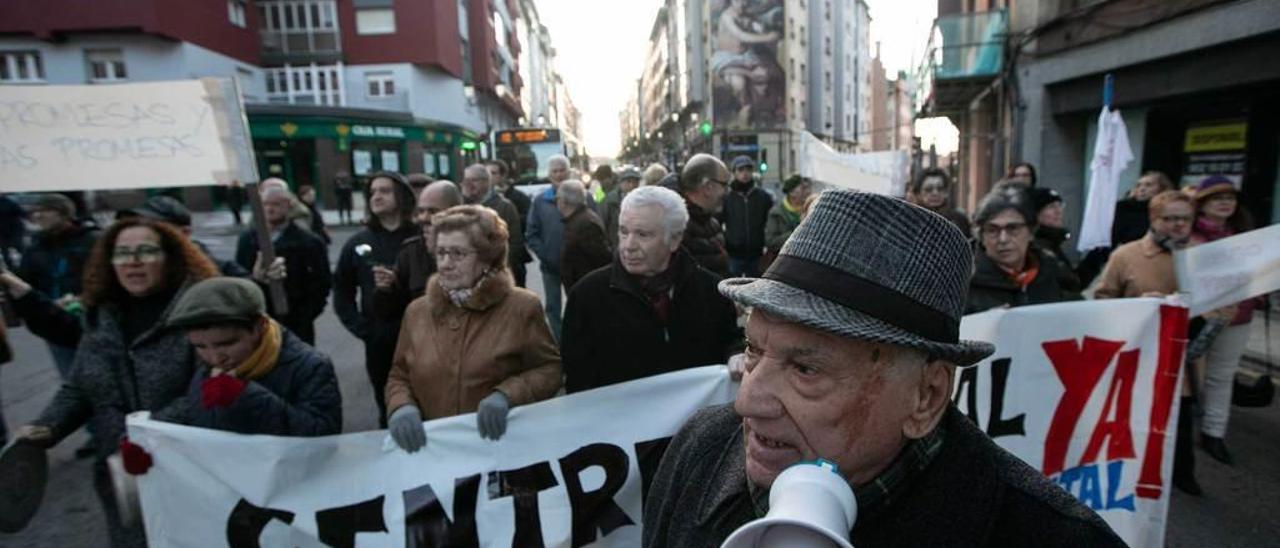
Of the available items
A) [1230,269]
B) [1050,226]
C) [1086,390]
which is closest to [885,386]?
[1086,390]

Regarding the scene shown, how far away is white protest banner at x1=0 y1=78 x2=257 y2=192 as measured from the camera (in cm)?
353

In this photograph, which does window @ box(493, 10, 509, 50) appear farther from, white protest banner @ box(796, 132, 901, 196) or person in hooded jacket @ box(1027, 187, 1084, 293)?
person in hooded jacket @ box(1027, 187, 1084, 293)

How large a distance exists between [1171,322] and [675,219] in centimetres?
220

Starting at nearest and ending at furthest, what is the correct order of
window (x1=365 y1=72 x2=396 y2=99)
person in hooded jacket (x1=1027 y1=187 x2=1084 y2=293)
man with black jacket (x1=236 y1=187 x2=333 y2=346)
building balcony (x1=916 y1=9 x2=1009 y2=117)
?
person in hooded jacket (x1=1027 y1=187 x2=1084 y2=293), man with black jacket (x1=236 y1=187 x2=333 y2=346), building balcony (x1=916 y1=9 x2=1009 y2=117), window (x1=365 y1=72 x2=396 y2=99)

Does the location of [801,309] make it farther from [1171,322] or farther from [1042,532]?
[1171,322]

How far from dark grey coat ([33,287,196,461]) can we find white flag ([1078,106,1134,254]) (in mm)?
7415

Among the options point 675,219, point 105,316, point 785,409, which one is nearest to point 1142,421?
point 675,219

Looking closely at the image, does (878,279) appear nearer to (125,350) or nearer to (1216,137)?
(125,350)

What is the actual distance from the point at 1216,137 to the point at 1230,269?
8525mm

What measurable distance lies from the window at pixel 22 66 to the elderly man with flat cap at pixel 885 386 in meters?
35.1

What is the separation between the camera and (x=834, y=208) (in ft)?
3.83

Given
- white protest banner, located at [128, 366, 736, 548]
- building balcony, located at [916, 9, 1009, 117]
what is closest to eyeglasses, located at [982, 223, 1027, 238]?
white protest banner, located at [128, 366, 736, 548]

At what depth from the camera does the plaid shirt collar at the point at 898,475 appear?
114cm

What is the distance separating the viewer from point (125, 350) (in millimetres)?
2811
